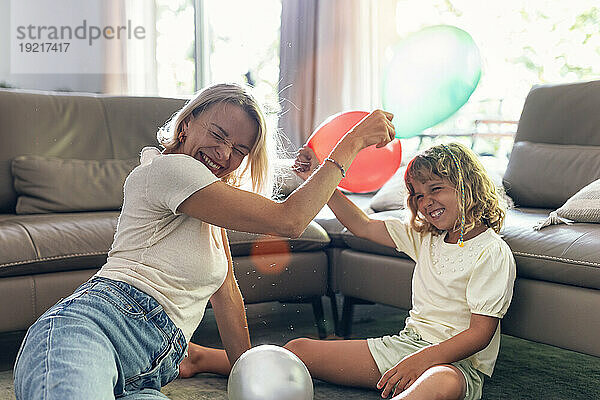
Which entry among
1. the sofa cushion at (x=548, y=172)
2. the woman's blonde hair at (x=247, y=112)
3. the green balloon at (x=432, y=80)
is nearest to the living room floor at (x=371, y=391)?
the sofa cushion at (x=548, y=172)

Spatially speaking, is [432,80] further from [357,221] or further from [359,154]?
[357,221]

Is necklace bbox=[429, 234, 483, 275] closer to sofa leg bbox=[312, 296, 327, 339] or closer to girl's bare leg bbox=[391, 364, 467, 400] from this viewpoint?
girl's bare leg bbox=[391, 364, 467, 400]

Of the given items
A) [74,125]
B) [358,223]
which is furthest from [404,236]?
[74,125]

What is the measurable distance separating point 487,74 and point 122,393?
385cm

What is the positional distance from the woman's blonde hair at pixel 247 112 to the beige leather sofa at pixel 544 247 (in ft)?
2.67

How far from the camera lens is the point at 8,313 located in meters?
2.02

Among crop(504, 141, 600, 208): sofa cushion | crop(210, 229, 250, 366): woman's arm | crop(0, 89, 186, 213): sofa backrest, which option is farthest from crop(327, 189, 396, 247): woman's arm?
crop(0, 89, 186, 213): sofa backrest

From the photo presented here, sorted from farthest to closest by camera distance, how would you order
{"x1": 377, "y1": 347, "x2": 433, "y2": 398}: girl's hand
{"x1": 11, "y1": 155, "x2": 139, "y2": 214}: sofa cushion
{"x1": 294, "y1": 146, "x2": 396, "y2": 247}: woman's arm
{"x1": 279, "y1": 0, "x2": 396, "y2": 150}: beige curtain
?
{"x1": 279, "y1": 0, "x2": 396, "y2": 150}: beige curtain < {"x1": 11, "y1": 155, "x2": 139, "y2": 214}: sofa cushion < {"x1": 294, "y1": 146, "x2": 396, "y2": 247}: woman's arm < {"x1": 377, "y1": 347, "x2": 433, "y2": 398}: girl's hand

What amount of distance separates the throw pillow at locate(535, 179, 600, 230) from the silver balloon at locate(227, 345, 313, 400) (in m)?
0.92

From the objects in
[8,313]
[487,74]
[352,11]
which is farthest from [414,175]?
[487,74]

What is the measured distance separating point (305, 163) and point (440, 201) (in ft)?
1.19

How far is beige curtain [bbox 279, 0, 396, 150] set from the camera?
4.34 meters

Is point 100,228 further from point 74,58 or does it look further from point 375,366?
point 74,58

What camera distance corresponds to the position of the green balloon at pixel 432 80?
240 centimetres
